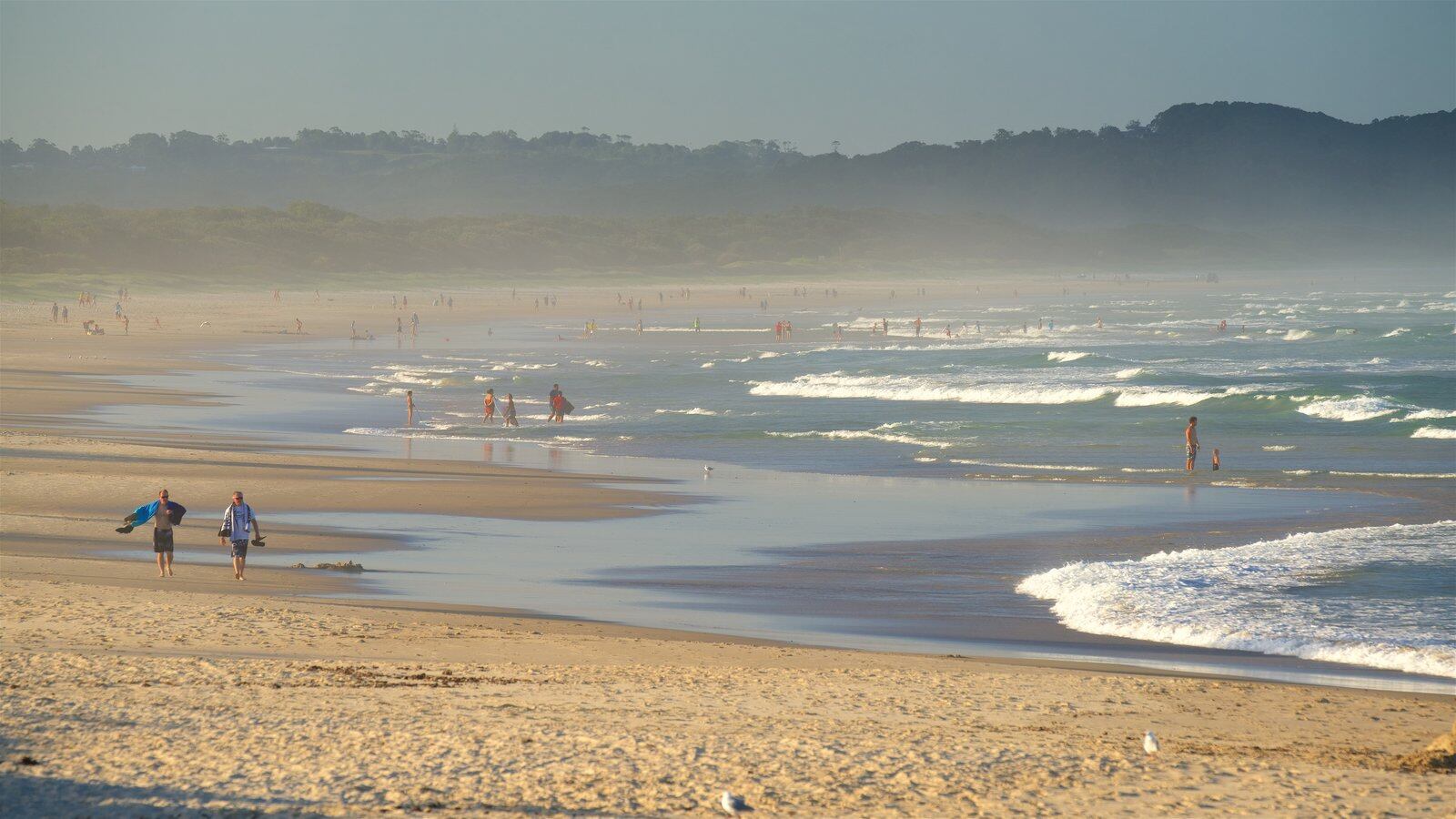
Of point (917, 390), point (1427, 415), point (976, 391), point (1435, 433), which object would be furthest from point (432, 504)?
point (1427, 415)

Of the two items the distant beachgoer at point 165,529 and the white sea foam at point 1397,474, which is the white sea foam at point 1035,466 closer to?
the white sea foam at point 1397,474

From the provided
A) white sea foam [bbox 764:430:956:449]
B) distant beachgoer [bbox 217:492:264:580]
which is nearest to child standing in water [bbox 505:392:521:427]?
white sea foam [bbox 764:430:956:449]

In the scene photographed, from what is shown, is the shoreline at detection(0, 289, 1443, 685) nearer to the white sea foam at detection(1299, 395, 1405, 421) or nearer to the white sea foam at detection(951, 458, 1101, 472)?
the white sea foam at detection(951, 458, 1101, 472)

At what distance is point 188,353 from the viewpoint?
5247 cm

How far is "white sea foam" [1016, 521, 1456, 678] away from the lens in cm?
1256

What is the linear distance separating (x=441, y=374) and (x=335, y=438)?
53.7ft

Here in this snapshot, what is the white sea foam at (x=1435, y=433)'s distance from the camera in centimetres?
2905

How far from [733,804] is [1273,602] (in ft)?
27.7

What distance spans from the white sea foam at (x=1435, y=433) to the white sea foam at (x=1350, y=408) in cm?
193

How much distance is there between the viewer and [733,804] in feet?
25.0

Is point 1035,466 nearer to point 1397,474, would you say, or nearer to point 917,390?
point 1397,474

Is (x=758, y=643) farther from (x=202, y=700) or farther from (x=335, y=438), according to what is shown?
(x=335, y=438)

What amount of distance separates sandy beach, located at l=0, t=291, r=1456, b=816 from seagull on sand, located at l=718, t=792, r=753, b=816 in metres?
0.09

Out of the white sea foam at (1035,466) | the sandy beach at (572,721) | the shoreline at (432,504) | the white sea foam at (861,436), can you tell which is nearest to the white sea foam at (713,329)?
the white sea foam at (861,436)
